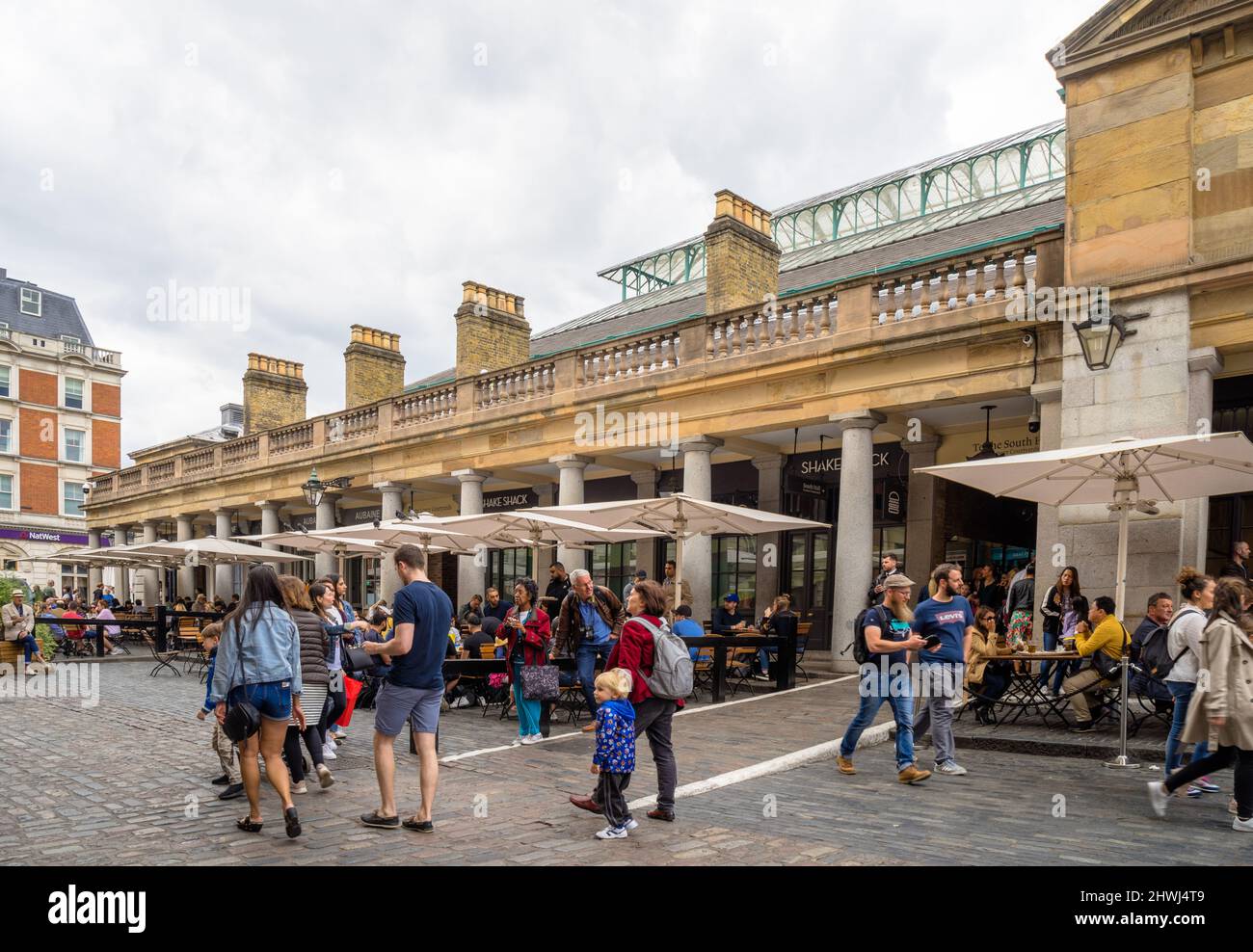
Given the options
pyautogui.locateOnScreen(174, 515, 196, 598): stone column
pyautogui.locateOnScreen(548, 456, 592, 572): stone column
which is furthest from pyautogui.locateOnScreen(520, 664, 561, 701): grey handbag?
pyautogui.locateOnScreen(174, 515, 196, 598): stone column

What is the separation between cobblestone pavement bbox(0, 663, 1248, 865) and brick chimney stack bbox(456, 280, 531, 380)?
52.0ft

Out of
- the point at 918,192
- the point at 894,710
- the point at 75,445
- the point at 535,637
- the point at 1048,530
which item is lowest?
the point at 894,710

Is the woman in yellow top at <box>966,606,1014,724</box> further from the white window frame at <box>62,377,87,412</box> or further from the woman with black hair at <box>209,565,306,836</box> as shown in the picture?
the white window frame at <box>62,377,87,412</box>

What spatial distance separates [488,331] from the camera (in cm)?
2494

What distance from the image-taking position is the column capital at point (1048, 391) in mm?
12945

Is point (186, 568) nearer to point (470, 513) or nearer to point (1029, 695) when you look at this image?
point (470, 513)

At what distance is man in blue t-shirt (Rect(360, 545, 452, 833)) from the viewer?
5938 mm

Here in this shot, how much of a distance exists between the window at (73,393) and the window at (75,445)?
1.68 m

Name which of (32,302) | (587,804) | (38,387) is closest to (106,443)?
(38,387)

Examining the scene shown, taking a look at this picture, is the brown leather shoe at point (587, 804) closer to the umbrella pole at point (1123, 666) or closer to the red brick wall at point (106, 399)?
the umbrella pole at point (1123, 666)

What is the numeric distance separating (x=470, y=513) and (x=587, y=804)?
16551 mm

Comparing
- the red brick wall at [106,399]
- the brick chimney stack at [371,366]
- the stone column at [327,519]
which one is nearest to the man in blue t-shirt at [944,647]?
the stone column at [327,519]
